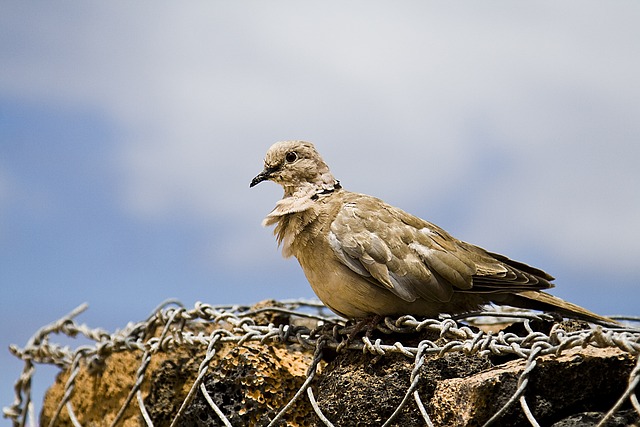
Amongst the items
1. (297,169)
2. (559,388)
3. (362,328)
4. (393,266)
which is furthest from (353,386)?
(297,169)

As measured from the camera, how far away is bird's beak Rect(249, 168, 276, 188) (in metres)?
3.77

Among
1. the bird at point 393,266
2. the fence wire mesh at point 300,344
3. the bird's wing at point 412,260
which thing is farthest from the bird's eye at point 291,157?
the fence wire mesh at point 300,344

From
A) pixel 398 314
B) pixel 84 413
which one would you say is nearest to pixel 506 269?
pixel 398 314

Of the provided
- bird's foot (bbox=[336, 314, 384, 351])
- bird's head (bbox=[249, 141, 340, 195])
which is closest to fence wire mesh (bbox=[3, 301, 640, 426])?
bird's foot (bbox=[336, 314, 384, 351])

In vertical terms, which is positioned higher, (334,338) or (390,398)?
(334,338)

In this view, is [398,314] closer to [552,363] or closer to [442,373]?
[442,373]

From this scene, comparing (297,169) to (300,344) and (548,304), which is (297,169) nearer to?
(300,344)

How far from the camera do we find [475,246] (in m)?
3.50

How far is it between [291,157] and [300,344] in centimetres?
86

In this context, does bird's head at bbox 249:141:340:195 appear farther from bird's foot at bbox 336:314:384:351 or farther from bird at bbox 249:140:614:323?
bird's foot at bbox 336:314:384:351

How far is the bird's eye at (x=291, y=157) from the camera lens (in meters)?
3.75

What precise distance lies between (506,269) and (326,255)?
0.69 m

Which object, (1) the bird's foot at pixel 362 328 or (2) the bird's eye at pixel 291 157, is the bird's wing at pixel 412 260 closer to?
(1) the bird's foot at pixel 362 328

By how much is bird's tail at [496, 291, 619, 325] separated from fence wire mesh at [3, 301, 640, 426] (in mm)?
69
